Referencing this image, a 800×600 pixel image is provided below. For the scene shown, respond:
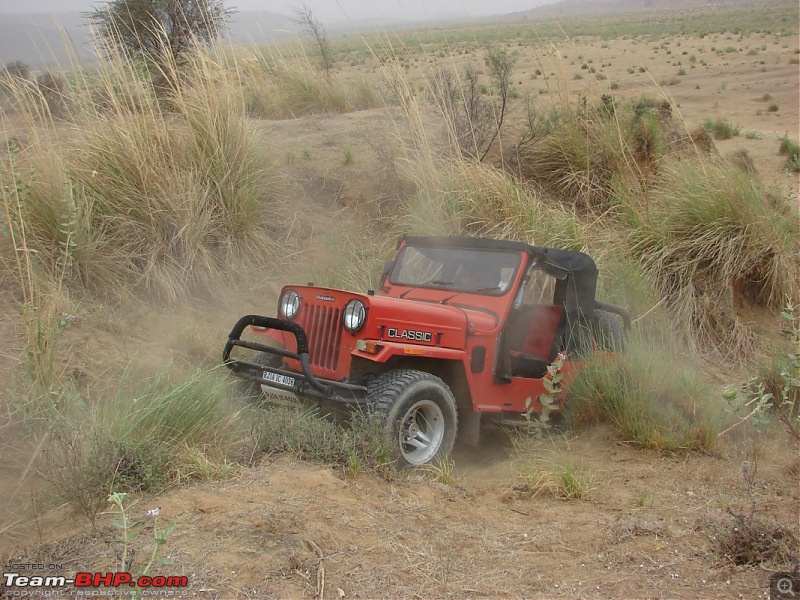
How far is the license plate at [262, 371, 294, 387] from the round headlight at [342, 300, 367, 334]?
18.4 inches

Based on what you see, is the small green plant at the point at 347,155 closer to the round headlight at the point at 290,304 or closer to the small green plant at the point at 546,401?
the round headlight at the point at 290,304

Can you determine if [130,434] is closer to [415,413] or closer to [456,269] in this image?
[415,413]

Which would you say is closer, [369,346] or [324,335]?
[369,346]

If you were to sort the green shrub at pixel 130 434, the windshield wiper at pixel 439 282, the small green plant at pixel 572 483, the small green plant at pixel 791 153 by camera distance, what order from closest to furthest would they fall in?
the green shrub at pixel 130 434 → the small green plant at pixel 572 483 → the windshield wiper at pixel 439 282 → the small green plant at pixel 791 153

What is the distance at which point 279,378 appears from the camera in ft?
15.7

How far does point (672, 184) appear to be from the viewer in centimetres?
812

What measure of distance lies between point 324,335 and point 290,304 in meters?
0.39

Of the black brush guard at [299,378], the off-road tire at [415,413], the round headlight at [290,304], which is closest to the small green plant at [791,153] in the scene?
the off-road tire at [415,413]

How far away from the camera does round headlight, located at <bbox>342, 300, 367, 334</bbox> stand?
4680mm

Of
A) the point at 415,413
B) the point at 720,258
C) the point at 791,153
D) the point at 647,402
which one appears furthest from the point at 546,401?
the point at 791,153

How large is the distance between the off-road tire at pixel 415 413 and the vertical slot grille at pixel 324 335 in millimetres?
337

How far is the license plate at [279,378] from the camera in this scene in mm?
4716

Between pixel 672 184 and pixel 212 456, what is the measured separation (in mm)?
5856

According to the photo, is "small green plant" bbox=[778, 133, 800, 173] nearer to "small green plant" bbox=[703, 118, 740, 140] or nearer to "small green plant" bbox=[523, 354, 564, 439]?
"small green plant" bbox=[703, 118, 740, 140]
